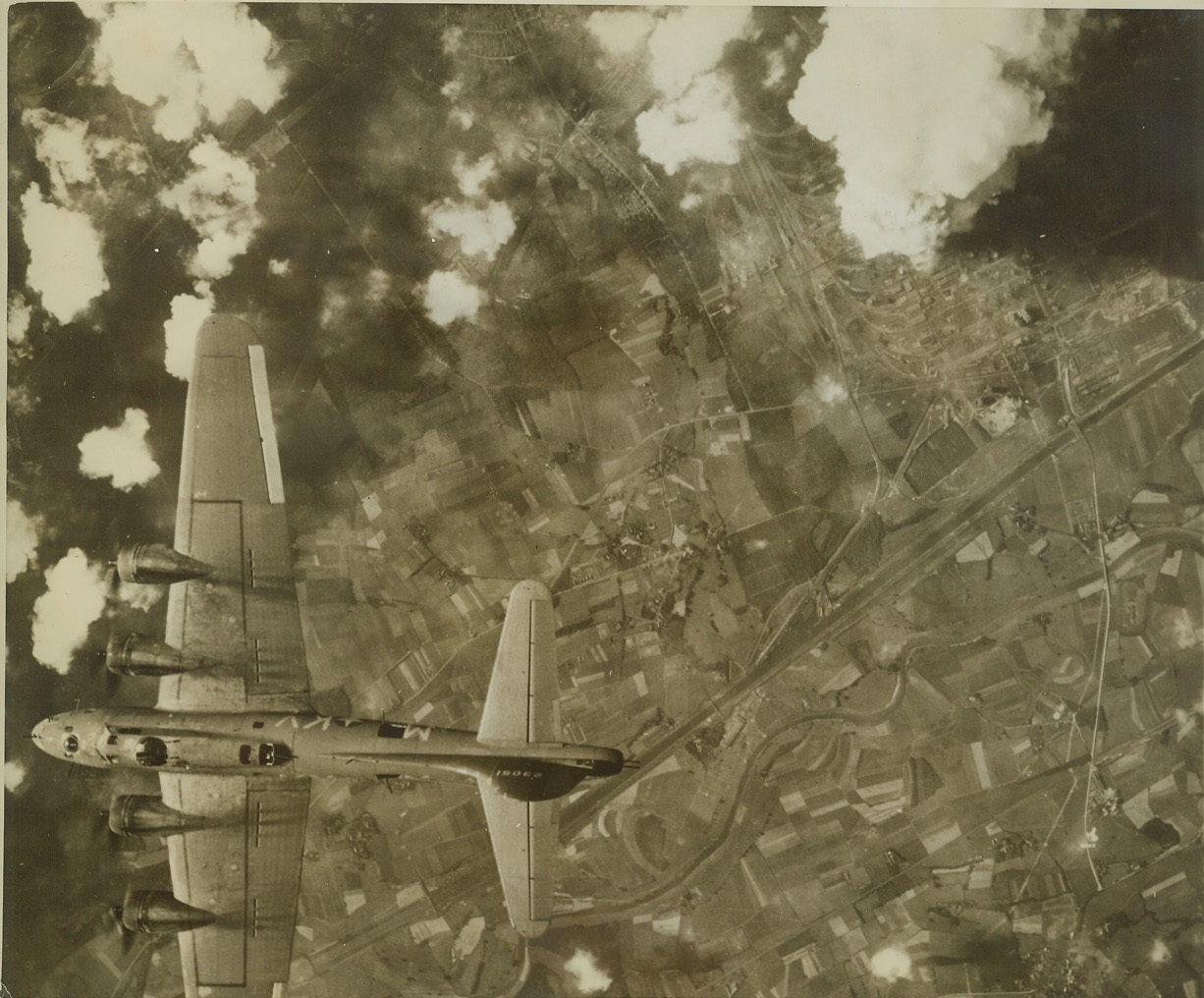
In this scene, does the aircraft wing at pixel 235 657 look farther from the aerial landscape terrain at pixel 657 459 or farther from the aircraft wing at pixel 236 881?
the aerial landscape terrain at pixel 657 459

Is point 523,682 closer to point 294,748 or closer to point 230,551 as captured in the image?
point 294,748

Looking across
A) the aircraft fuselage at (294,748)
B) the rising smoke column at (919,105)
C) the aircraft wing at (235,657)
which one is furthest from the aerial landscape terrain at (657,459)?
the aircraft fuselage at (294,748)

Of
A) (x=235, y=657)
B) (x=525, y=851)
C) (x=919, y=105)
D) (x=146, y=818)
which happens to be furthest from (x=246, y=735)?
(x=919, y=105)

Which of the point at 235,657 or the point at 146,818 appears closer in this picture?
the point at 146,818

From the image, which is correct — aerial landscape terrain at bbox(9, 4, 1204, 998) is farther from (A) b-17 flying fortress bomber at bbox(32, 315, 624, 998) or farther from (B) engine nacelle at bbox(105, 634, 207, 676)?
(B) engine nacelle at bbox(105, 634, 207, 676)

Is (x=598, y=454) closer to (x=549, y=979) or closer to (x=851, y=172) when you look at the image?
(x=851, y=172)

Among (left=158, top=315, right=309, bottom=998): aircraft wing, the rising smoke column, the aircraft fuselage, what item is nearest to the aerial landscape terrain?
the rising smoke column

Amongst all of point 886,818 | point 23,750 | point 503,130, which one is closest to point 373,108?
point 503,130
